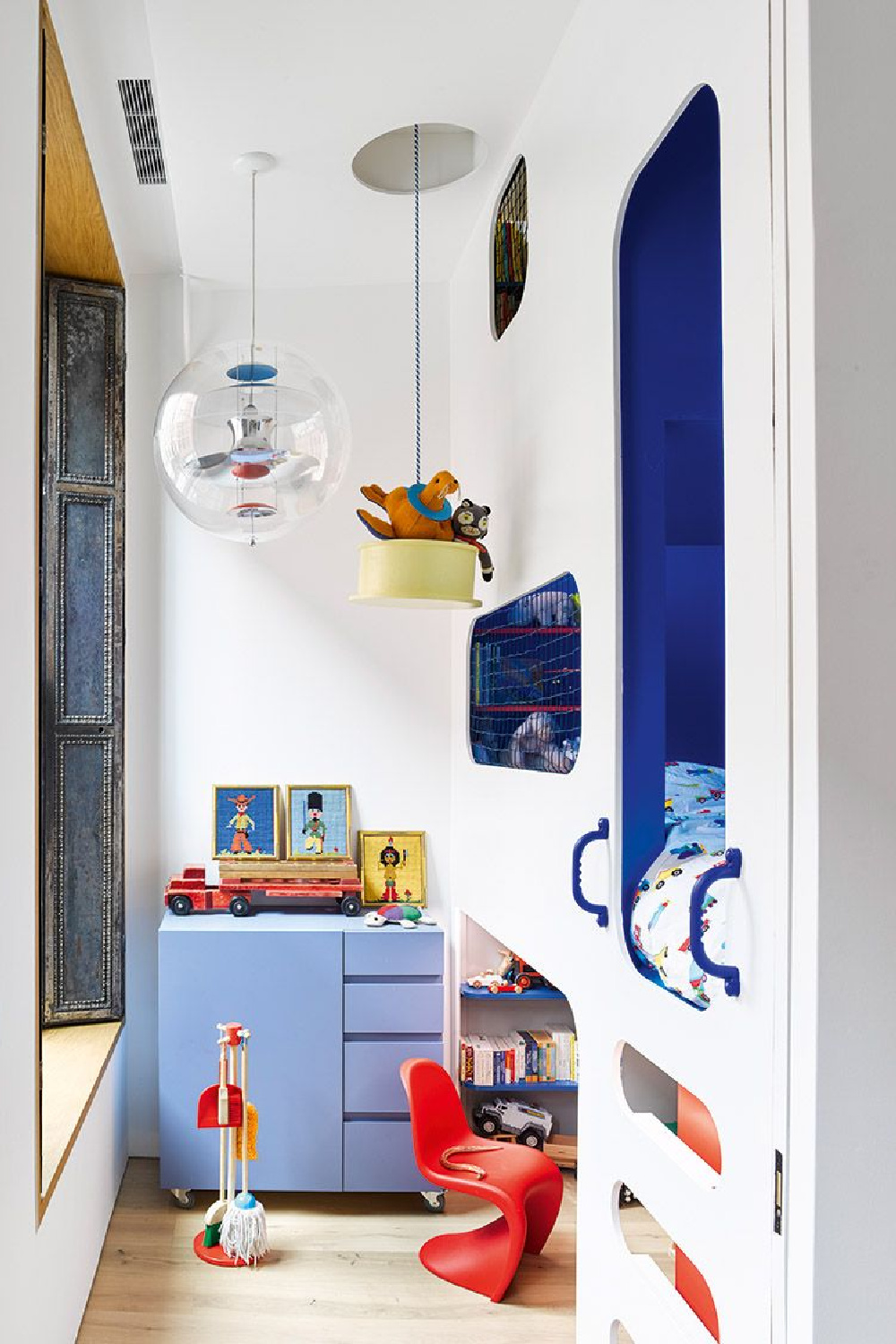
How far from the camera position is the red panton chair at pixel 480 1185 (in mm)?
2621

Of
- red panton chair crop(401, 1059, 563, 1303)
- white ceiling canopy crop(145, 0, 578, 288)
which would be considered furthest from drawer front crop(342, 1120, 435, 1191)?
white ceiling canopy crop(145, 0, 578, 288)

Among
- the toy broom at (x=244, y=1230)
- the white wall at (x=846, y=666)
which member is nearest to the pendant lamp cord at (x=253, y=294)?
the white wall at (x=846, y=666)

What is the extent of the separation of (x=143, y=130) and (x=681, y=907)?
2112 mm

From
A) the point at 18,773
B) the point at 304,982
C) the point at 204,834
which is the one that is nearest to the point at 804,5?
the point at 18,773

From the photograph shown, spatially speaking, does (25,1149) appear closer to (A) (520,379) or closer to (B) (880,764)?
(B) (880,764)

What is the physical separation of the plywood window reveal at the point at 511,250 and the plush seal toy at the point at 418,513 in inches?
20.2

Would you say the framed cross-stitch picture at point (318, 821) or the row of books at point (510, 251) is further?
the framed cross-stitch picture at point (318, 821)

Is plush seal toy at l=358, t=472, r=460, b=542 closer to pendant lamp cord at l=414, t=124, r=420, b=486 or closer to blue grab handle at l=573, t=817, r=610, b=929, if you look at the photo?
pendant lamp cord at l=414, t=124, r=420, b=486

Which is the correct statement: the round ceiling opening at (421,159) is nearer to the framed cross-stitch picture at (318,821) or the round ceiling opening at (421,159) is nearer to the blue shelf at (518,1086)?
the framed cross-stitch picture at (318,821)

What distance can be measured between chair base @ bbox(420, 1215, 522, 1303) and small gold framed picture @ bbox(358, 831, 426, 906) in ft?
3.18

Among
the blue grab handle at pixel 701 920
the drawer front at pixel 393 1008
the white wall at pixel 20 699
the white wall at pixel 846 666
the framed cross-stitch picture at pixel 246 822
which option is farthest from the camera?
the framed cross-stitch picture at pixel 246 822

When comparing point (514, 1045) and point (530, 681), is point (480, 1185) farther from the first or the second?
point (530, 681)

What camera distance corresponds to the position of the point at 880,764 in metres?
1.19

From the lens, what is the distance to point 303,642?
3557mm
